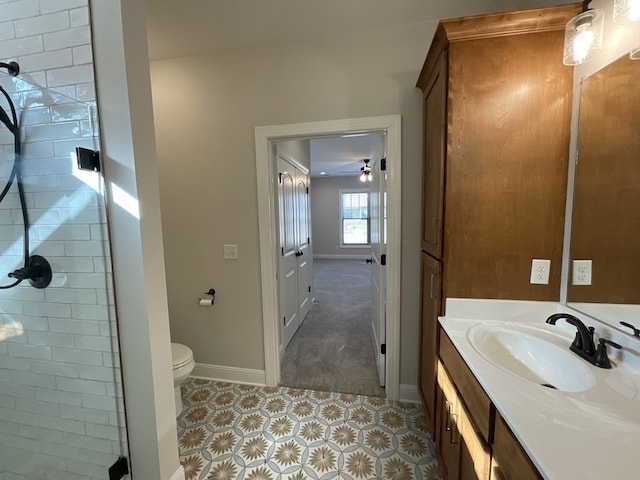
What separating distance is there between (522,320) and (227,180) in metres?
2.14

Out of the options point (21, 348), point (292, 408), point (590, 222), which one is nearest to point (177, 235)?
point (21, 348)

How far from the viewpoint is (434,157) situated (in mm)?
1533

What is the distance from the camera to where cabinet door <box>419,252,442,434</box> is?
58.6 inches

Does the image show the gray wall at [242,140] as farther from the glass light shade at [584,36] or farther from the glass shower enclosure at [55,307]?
the glass shower enclosure at [55,307]

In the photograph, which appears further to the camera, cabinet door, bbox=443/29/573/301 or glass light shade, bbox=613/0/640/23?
cabinet door, bbox=443/29/573/301

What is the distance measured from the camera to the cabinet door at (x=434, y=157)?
1356 mm

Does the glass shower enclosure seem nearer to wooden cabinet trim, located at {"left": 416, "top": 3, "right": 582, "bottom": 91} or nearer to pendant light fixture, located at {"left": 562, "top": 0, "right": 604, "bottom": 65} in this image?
wooden cabinet trim, located at {"left": 416, "top": 3, "right": 582, "bottom": 91}

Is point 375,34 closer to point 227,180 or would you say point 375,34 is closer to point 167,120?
point 227,180

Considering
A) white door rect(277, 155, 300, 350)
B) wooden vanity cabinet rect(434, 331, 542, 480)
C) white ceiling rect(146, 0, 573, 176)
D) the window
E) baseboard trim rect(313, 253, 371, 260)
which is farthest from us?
baseboard trim rect(313, 253, 371, 260)

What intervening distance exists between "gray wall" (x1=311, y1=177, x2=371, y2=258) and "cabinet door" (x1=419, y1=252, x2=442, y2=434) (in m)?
6.06

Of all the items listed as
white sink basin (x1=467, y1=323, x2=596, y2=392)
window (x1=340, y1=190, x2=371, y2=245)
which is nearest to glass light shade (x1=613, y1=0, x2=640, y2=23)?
white sink basin (x1=467, y1=323, x2=596, y2=392)

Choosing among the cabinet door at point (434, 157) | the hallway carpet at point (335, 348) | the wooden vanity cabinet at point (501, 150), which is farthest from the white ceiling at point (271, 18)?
the hallway carpet at point (335, 348)

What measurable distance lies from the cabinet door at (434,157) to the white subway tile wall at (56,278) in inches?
62.5

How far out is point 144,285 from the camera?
1177 mm
